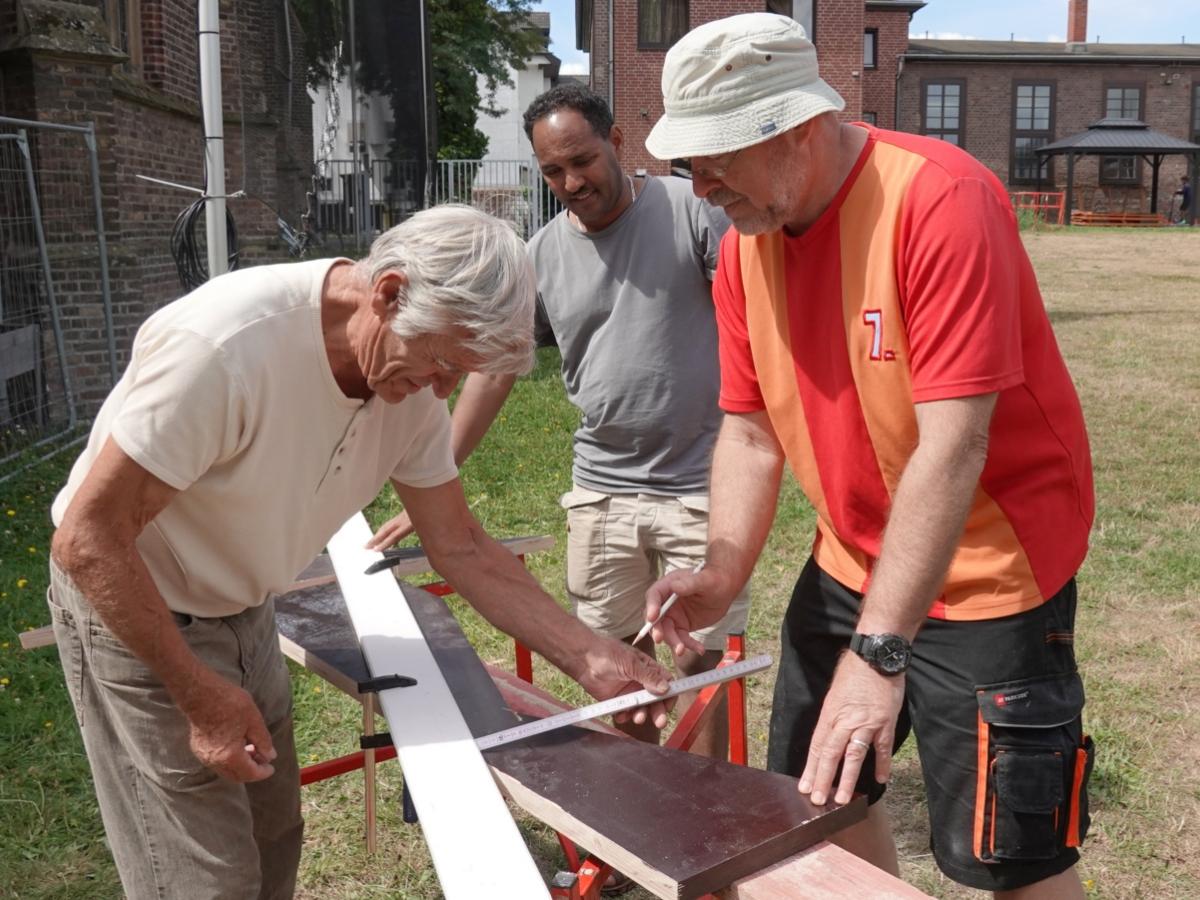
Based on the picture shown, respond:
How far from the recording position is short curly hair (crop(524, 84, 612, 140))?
346 centimetres

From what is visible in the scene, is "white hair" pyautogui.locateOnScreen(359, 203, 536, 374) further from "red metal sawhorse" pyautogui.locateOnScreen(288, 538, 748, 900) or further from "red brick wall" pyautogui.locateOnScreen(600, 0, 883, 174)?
"red brick wall" pyautogui.locateOnScreen(600, 0, 883, 174)

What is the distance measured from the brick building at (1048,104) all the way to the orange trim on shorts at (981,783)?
4678 cm

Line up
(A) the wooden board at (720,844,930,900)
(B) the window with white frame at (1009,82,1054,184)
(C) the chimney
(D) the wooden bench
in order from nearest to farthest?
(A) the wooden board at (720,844,930,900)
(D) the wooden bench
(B) the window with white frame at (1009,82,1054,184)
(C) the chimney

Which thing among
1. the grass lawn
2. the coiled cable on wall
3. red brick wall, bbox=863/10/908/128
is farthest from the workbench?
red brick wall, bbox=863/10/908/128

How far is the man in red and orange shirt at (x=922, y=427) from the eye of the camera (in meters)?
1.98

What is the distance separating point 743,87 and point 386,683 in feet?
4.42

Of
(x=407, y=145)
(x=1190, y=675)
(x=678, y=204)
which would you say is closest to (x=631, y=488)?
(x=678, y=204)

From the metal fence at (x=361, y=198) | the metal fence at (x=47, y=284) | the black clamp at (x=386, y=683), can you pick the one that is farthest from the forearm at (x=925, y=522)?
the metal fence at (x=47, y=284)

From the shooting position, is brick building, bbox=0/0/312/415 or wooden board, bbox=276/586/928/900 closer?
wooden board, bbox=276/586/928/900

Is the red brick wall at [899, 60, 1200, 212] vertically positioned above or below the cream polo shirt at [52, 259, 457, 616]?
above

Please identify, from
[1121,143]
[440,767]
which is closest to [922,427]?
[440,767]

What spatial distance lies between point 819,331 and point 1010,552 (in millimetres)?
533

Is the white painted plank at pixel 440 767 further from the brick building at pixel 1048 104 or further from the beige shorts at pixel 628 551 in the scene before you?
the brick building at pixel 1048 104

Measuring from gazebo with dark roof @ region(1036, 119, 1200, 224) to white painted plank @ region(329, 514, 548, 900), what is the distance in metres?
43.9
